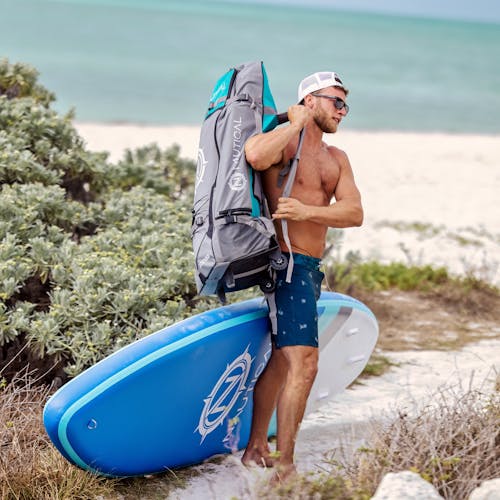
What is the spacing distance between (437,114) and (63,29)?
99.7ft

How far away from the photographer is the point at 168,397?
12.8 feet

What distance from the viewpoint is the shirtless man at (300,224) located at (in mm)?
3930

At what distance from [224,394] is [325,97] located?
4.86 feet

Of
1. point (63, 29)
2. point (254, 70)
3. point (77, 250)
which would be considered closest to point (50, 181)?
point (77, 250)

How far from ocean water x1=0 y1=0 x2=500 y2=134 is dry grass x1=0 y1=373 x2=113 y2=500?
1833cm

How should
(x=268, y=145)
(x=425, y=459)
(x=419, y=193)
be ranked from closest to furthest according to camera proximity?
1. (x=425, y=459)
2. (x=268, y=145)
3. (x=419, y=193)

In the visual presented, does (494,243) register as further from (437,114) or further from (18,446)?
(437,114)

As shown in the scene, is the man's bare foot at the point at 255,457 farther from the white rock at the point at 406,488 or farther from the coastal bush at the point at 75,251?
the white rock at the point at 406,488

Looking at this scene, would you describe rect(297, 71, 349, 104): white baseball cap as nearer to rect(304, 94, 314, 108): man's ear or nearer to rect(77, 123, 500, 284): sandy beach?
rect(304, 94, 314, 108): man's ear

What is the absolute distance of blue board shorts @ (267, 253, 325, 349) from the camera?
3988mm

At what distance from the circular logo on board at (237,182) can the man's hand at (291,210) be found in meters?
0.21

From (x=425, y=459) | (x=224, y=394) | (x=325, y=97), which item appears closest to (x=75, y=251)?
(x=224, y=394)

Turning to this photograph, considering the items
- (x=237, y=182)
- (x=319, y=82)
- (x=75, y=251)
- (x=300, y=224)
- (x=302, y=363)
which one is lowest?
(x=302, y=363)

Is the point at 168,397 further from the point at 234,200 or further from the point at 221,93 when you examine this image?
the point at 221,93
